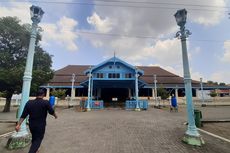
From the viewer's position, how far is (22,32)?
16.7m

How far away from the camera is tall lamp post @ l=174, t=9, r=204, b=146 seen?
4977 mm

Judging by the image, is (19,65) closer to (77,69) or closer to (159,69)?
(77,69)

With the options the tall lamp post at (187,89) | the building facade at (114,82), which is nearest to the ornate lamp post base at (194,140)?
the tall lamp post at (187,89)

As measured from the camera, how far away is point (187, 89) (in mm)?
5383

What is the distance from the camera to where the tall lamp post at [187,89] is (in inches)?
196

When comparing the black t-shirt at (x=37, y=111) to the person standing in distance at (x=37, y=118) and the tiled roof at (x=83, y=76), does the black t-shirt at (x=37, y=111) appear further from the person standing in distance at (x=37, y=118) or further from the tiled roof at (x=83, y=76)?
the tiled roof at (x=83, y=76)

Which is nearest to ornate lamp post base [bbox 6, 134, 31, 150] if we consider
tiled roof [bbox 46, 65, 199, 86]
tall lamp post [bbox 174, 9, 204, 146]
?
tall lamp post [bbox 174, 9, 204, 146]

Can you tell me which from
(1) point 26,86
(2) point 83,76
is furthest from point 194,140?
(2) point 83,76

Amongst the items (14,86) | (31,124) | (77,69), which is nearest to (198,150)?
(31,124)

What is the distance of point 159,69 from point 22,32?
28835 mm

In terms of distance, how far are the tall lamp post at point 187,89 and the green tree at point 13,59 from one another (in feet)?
47.0

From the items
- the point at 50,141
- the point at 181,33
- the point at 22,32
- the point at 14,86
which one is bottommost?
the point at 50,141

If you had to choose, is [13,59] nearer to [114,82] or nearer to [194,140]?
[114,82]

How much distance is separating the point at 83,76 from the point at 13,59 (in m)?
14.8
